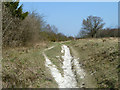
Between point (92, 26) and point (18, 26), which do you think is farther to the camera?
point (92, 26)

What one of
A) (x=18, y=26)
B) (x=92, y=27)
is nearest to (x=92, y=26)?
(x=92, y=27)

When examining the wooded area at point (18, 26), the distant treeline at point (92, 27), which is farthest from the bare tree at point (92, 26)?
the wooded area at point (18, 26)

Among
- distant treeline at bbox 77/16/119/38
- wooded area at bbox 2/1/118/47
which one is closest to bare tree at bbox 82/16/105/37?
distant treeline at bbox 77/16/119/38

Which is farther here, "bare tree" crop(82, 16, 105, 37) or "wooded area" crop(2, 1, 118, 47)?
"bare tree" crop(82, 16, 105, 37)

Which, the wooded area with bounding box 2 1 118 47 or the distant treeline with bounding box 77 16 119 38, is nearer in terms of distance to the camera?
the wooded area with bounding box 2 1 118 47

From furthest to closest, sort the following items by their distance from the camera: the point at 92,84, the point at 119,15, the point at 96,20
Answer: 1. the point at 96,20
2. the point at 119,15
3. the point at 92,84

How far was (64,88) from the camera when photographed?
25.2 ft

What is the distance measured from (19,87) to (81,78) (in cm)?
416

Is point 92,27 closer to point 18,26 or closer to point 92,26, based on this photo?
point 92,26

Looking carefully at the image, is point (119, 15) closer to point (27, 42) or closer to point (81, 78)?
point (81, 78)

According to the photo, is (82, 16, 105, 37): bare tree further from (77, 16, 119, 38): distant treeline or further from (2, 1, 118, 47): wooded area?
(2, 1, 118, 47): wooded area

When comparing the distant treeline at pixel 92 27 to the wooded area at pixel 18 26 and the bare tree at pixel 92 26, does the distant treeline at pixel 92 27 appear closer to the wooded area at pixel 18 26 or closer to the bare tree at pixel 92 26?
the bare tree at pixel 92 26

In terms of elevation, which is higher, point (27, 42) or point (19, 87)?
point (27, 42)

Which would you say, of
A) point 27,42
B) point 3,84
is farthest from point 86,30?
point 3,84
